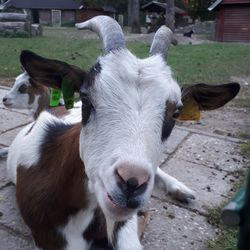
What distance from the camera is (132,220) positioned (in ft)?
8.37

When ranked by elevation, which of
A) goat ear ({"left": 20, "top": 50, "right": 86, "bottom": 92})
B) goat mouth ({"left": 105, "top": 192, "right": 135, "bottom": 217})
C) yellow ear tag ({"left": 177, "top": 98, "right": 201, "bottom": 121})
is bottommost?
goat mouth ({"left": 105, "top": 192, "right": 135, "bottom": 217})

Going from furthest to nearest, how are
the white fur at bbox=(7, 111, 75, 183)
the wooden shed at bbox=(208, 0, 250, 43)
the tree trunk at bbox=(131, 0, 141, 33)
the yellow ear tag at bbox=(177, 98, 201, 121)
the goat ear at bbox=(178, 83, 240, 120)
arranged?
1. the wooden shed at bbox=(208, 0, 250, 43)
2. the tree trunk at bbox=(131, 0, 141, 33)
3. the white fur at bbox=(7, 111, 75, 183)
4. the yellow ear tag at bbox=(177, 98, 201, 121)
5. the goat ear at bbox=(178, 83, 240, 120)

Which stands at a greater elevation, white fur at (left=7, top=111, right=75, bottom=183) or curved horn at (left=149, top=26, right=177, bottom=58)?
curved horn at (left=149, top=26, right=177, bottom=58)

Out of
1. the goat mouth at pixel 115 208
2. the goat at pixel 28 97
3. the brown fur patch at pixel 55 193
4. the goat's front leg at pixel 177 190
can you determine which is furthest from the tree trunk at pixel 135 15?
the goat mouth at pixel 115 208

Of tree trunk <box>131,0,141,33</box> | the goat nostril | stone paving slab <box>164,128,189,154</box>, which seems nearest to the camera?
the goat nostril

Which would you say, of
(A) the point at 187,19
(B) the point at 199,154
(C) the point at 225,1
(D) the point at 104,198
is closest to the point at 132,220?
(D) the point at 104,198

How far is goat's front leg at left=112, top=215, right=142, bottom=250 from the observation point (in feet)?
7.86

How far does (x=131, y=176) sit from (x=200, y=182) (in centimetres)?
220

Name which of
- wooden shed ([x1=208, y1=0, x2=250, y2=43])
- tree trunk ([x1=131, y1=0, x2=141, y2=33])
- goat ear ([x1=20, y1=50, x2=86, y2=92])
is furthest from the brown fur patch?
wooden shed ([x1=208, y1=0, x2=250, y2=43])

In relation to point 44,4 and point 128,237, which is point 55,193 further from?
point 44,4

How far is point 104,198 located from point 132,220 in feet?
3.13

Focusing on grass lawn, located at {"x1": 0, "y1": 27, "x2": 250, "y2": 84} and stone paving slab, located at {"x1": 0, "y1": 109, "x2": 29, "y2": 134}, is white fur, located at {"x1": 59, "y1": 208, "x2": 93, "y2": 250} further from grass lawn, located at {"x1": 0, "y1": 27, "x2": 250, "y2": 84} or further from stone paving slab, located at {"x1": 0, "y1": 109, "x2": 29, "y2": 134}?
grass lawn, located at {"x1": 0, "y1": 27, "x2": 250, "y2": 84}

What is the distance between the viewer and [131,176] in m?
1.50

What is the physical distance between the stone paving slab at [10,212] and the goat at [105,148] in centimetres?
27
